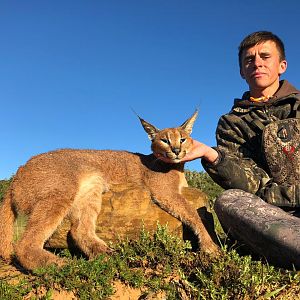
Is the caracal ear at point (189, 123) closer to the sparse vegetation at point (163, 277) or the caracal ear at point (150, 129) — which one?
the caracal ear at point (150, 129)

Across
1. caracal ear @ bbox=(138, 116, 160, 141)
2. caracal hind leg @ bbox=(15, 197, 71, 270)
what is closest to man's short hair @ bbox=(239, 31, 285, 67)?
caracal ear @ bbox=(138, 116, 160, 141)

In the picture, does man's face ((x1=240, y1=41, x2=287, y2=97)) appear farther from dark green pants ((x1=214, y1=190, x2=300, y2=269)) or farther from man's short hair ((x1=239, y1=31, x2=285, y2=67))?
dark green pants ((x1=214, y1=190, x2=300, y2=269))

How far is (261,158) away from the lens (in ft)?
17.6

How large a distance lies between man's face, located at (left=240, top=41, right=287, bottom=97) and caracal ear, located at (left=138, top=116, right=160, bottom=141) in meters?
A: 1.89

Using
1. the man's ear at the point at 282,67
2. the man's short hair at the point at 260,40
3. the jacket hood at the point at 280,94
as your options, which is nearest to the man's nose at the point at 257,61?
the man's short hair at the point at 260,40

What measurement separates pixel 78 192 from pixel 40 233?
0.81 meters

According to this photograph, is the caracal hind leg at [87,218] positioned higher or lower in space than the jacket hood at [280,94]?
lower

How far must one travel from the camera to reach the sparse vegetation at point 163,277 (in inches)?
133

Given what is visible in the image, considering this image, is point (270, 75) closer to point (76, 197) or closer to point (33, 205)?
point (76, 197)

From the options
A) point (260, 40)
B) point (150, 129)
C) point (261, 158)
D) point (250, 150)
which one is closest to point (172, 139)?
point (150, 129)

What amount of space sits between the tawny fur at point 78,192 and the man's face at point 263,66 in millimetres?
1511

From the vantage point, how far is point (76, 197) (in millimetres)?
5156

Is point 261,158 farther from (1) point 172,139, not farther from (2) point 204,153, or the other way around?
(1) point 172,139

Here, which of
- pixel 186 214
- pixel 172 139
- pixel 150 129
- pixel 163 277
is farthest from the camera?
pixel 150 129
